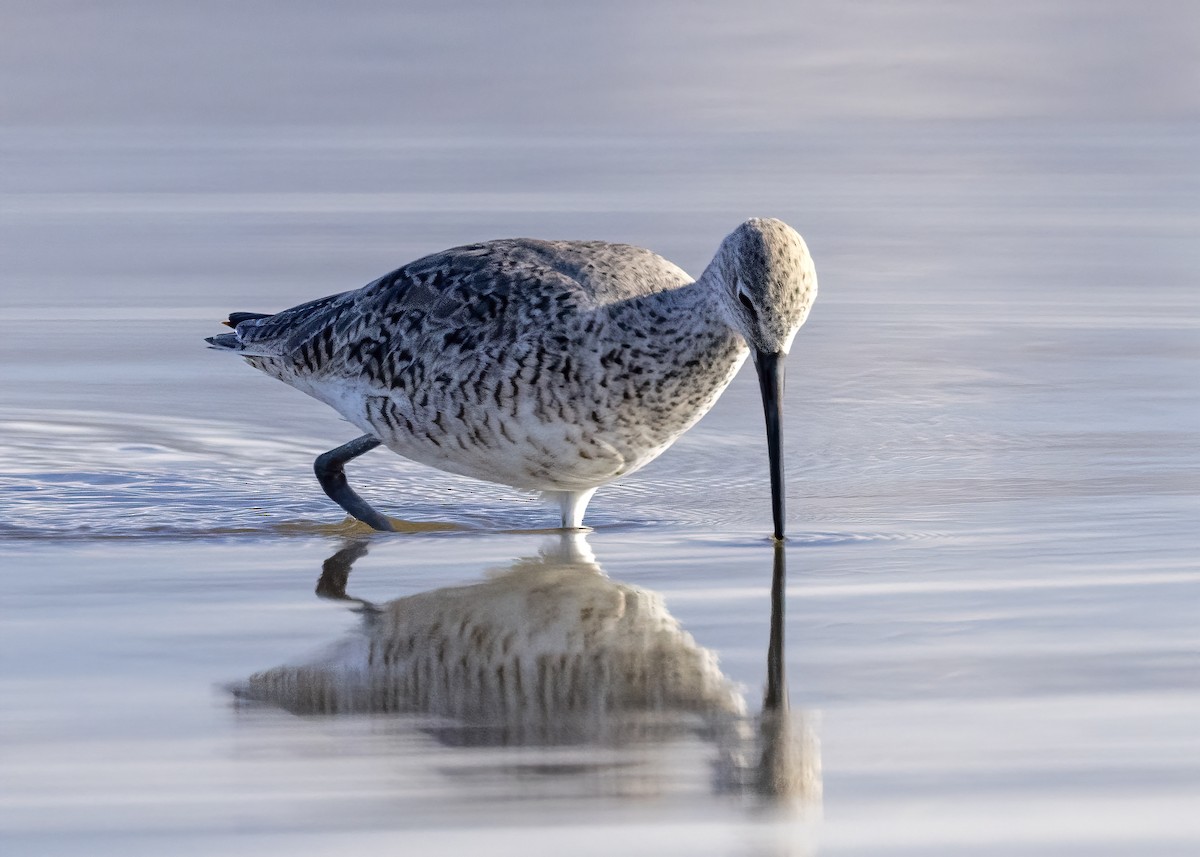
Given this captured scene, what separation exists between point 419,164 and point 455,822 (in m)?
11.7

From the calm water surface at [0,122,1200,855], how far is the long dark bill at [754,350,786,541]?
0.58 ft

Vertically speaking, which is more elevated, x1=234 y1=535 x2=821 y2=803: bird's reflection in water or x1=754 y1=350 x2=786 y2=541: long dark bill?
x1=754 y1=350 x2=786 y2=541: long dark bill

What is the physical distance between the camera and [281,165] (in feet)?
51.7

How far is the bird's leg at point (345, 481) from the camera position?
7449 millimetres

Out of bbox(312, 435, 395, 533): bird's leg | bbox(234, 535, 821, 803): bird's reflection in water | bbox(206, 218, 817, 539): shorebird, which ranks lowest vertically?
bbox(234, 535, 821, 803): bird's reflection in water

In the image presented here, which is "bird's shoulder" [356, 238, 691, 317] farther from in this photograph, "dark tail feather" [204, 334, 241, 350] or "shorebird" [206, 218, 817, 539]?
"dark tail feather" [204, 334, 241, 350]

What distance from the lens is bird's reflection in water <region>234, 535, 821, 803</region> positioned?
16.2 ft

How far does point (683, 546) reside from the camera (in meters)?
7.00

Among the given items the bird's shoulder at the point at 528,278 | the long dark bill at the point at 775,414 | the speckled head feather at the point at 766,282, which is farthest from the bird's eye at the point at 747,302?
the bird's shoulder at the point at 528,278

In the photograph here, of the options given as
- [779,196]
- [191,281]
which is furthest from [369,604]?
[779,196]

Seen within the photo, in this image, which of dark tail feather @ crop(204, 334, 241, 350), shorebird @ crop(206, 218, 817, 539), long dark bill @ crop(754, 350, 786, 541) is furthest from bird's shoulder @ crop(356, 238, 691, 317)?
dark tail feather @ crop(204, 334, 241, 350)

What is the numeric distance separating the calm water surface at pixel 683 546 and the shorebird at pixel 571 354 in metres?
0.29

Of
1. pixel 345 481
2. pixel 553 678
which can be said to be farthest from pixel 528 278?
pixel 553 678

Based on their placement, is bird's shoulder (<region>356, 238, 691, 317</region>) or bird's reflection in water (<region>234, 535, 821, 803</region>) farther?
bird's shoulder (<region>356, 238, 691, 317</region>)
